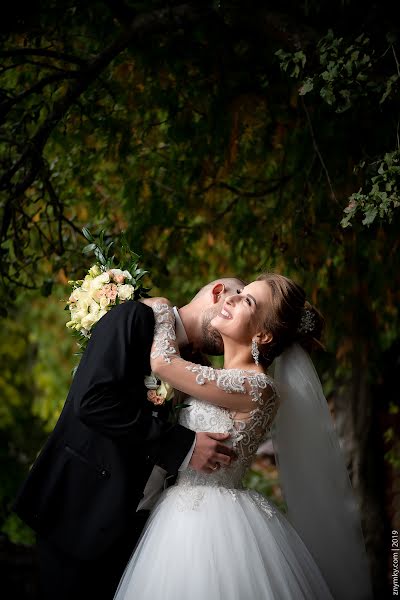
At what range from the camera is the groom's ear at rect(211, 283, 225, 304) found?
12.4 ft

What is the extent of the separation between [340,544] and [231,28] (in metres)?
3.13

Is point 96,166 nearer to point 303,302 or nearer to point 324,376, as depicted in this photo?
point 324,376

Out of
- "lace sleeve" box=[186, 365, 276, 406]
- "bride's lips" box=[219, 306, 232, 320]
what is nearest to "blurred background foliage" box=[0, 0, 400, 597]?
"bride's lips" box=[219, 306, 232, 320]

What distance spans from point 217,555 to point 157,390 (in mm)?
687

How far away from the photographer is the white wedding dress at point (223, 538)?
3.23 metres

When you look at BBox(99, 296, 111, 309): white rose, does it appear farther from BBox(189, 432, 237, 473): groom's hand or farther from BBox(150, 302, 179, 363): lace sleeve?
BBox(189, 432, 237, 473): groom's hand

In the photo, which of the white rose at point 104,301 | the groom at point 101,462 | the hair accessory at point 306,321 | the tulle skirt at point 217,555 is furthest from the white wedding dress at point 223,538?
the white rose at point 104,301

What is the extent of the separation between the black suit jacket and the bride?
0.12 meters

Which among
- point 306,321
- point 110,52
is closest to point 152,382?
point 306,321

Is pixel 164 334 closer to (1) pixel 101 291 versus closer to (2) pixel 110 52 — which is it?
(1) pixel 101 291

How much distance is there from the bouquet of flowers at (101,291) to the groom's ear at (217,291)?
0.31m

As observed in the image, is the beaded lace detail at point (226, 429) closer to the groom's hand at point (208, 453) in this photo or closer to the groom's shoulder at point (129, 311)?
the groom's hand at point (208, 453)

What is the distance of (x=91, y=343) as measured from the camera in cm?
341

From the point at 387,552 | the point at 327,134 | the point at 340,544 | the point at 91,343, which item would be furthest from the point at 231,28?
the point at 387,552
